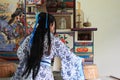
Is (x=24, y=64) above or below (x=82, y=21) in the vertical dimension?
below

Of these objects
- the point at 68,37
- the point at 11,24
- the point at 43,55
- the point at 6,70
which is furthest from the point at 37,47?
the point at 11,24

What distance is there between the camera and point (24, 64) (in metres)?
2.85

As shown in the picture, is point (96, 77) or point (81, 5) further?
point (81, 5)

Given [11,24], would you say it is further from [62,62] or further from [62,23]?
[62,62]

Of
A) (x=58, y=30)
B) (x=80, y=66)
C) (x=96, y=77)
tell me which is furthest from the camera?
(x=58, y=30)

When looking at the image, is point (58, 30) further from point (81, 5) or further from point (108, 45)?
point (108, 45)

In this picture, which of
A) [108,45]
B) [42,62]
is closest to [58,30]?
[108,45]

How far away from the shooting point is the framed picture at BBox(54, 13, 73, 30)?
372cm

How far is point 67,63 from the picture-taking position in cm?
291

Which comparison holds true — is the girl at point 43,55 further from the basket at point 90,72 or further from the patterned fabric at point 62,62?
the basket at point 90,72

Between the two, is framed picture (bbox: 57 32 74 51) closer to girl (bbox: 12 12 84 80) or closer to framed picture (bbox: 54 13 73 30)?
framed picture (bbox: 54 13 73 30)

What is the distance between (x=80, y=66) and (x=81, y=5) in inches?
44.7

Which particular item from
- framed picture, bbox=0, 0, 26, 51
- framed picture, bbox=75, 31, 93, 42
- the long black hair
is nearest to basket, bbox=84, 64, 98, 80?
framed picture, bbox=75, 31, 93, 42

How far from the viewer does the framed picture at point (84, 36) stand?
3711 millimetres
